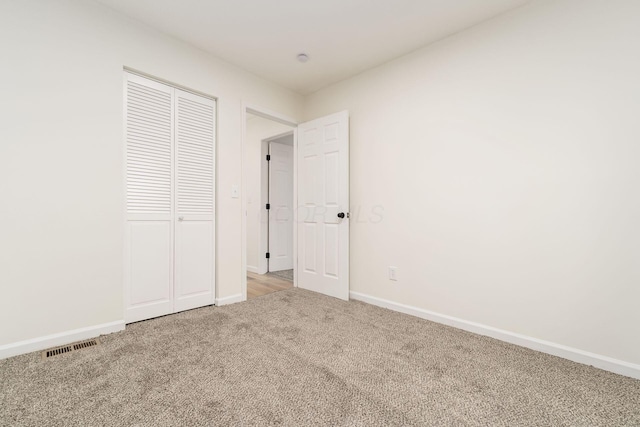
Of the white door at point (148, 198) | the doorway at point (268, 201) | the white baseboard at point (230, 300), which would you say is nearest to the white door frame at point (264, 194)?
the doorway at point (268, 201)

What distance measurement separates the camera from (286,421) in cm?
122

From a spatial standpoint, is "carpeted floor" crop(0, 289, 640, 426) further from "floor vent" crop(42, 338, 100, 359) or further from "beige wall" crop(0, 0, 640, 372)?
"beige wall" crop(0, 0, 640, 372)

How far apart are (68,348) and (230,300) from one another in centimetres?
127

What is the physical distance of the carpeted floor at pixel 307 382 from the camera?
1255 mm

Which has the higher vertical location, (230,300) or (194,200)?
(194,200)

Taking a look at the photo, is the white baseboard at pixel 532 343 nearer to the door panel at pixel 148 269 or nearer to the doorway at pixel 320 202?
the doorway at pixel 320 202

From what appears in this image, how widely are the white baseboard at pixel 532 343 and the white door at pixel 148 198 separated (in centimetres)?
219

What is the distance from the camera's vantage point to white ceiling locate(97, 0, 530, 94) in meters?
2.06

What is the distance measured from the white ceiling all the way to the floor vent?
2536 millimetres

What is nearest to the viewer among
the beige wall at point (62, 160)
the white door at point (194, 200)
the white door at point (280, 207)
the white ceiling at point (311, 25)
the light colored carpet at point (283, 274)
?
the beige wall at point (62, 160)

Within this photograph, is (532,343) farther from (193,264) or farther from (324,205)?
(193,264)

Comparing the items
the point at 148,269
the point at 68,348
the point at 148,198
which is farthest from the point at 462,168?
the point at 68,348

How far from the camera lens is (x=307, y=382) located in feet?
4.94

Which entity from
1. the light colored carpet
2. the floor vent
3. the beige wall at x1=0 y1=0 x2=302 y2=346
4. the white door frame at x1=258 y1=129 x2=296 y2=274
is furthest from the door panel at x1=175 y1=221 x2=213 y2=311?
the white door frame at x1=258 y1=129 x2=296 y2=274
